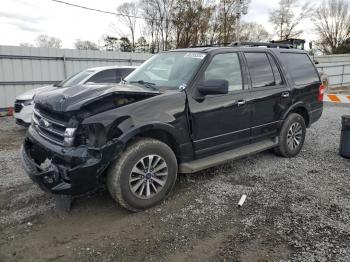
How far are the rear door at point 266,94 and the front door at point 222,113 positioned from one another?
0.67 ft

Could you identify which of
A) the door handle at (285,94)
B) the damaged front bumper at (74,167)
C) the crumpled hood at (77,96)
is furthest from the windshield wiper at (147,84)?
the door handle at (285,94)

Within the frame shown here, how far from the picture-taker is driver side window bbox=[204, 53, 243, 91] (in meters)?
4.06

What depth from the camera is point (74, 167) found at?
2953mm

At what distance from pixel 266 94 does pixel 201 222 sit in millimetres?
2429

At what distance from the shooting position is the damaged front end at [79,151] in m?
2.98

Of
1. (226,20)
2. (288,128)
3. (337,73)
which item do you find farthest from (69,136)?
(226,20)

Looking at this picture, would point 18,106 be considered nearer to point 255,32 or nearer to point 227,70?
point 227,70

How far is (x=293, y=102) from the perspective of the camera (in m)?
5.24

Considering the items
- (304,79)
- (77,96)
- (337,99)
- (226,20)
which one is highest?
(226,20)

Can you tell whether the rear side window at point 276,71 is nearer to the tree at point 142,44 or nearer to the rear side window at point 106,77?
the rear side window at point 106,77

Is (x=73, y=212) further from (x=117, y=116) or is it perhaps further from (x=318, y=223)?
(x=318, y=223)

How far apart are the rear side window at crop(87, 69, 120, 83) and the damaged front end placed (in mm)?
4806

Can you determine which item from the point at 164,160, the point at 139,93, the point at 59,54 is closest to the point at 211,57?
the point at 139,93

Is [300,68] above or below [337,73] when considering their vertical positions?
above
